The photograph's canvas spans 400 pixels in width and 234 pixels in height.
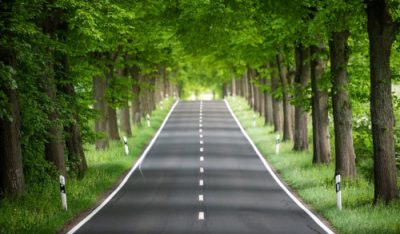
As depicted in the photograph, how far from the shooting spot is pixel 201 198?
2233 centimetres

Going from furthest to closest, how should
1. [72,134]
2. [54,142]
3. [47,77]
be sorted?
[72,134] < [54,142] < [47,77]

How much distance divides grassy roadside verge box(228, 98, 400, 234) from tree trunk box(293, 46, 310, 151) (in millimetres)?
765

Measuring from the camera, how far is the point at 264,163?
1300 inches

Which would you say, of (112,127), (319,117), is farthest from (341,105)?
(112,127)

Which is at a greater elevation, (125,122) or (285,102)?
(285,102)

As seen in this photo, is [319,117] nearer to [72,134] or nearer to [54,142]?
[72,134]

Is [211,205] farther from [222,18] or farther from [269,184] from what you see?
[222,18]

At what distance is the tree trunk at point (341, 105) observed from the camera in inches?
914

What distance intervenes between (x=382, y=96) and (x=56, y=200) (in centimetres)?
957

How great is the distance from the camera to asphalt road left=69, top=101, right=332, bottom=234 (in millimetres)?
17125

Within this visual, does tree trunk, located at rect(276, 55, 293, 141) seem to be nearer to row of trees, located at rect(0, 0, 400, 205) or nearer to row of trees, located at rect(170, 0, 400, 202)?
row of trees, located at rect(170, 0, 400, 202)

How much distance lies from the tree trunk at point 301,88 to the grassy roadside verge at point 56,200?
845cm

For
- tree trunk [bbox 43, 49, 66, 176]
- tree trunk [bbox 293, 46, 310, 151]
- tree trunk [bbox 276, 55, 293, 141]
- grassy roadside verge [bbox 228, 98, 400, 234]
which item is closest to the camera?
grassy roadside verge [bbox 228, 98, 400, 234]

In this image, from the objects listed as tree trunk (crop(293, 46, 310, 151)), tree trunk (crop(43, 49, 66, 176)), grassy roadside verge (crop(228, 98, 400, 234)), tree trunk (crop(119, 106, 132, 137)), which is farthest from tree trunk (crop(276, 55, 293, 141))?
tree trunk (crop(43, 49, 66, 176))
